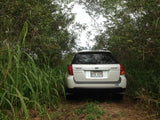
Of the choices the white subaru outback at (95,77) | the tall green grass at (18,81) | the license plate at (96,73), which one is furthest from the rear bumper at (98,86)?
the tall green grass at (18,81)

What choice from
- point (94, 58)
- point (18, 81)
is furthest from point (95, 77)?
point (18, 81)

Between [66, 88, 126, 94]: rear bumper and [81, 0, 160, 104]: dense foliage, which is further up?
[81, 0, 160, 104]: dense foliage

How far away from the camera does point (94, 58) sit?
4.98 m

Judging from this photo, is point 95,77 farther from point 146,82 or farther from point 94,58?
point 146,82

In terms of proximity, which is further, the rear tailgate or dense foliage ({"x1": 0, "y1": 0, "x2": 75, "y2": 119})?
the rear tailgate

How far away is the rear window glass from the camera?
488cm

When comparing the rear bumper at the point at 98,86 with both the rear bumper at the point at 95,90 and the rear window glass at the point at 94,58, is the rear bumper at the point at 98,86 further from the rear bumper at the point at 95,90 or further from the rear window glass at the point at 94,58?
the rear window glass at the point at 94,58

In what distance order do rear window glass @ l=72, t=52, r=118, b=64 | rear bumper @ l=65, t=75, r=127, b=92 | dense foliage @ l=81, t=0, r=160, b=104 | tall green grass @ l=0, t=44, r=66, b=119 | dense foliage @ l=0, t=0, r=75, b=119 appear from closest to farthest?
tall green grass @ l=0, t=44, r=66, b=119, dense foliage @ l=0, t=0, r=75, b=119, dense foliage @ l=81, t=0, r=160, b=104, rear bumper @ l=65, t=75, r=127, b=92, rear window glass @ l=72, t=52, r=118, b=64

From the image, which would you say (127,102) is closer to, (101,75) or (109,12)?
(101,75)

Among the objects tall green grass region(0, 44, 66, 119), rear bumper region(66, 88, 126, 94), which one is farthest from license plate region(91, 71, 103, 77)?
tall green grass region(0, 44, 66, 119)

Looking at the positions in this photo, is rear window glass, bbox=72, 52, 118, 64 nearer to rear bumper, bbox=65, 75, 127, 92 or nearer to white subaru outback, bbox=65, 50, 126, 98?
white subaru outback, bbox=65, 50, 126, 98

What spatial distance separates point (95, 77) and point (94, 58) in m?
Answer: 0.63

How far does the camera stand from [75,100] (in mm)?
5527

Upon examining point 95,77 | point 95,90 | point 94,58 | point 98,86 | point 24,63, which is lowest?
point 95,90
